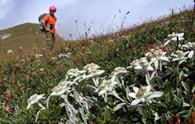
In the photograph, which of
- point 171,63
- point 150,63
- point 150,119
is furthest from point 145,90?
point 171,63

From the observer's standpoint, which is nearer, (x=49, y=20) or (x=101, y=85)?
(x=101, y=85)

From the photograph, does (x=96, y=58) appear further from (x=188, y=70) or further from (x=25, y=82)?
(x=188, y=70)

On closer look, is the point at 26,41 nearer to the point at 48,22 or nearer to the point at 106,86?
the point at 48,22

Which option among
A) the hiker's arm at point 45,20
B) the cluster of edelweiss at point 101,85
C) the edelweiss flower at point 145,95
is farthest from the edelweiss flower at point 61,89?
the hiker's arm at point 45,20

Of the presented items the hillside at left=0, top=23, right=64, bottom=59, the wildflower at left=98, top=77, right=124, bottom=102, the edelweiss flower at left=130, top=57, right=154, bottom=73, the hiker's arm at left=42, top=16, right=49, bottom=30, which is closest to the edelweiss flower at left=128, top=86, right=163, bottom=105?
the wildflower at left=98, top=77, right=124, bottom=102

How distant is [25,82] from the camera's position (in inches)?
405

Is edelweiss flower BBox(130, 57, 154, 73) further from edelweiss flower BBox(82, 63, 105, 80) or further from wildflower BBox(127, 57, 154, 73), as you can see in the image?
edelweiss flower BBox(82, 63, 105, 80)

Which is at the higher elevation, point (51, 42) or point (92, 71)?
point (92, 71)

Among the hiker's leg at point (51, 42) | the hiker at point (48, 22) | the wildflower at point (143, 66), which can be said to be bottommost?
the hiker's leg at point (51, 42)

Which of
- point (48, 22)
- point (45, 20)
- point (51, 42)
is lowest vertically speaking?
point (51, 42)

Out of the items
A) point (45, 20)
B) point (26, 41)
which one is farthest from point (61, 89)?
point (26, 41)

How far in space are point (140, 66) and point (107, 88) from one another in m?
0.46

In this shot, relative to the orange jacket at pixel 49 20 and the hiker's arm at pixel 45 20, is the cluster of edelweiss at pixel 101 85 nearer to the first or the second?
the hiker's arm at pixel 45 20

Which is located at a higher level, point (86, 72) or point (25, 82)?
point (86, 72)
